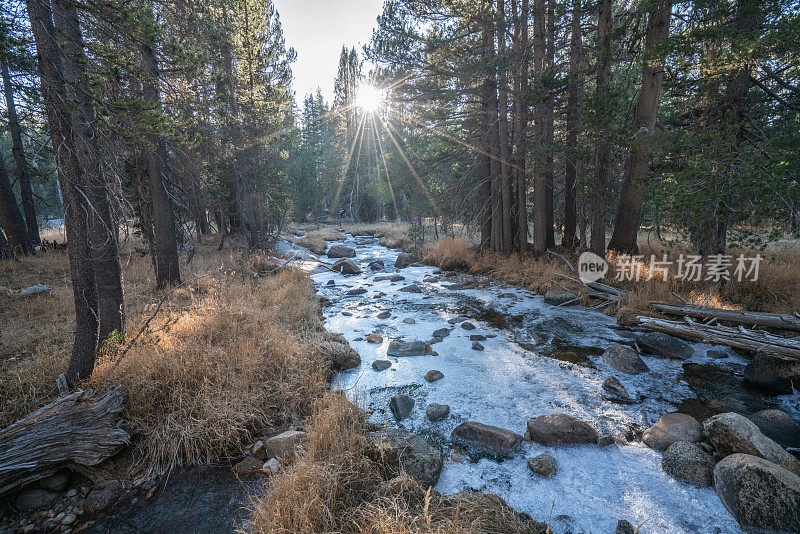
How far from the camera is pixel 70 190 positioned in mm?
3732

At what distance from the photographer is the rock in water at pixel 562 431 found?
383cm

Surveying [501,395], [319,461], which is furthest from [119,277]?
[501,395]

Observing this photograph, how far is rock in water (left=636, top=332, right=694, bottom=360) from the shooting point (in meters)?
5.80

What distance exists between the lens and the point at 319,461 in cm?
310

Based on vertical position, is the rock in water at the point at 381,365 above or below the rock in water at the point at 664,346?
below

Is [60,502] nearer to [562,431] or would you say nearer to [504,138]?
[562,431]

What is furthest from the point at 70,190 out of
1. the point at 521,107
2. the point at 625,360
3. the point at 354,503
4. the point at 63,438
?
the point at 521,107

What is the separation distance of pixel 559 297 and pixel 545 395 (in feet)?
15.2

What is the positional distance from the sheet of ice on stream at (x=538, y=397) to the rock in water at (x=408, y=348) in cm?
17

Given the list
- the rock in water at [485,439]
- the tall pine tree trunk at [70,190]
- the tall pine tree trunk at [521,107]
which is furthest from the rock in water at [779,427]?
the tall pine tree trunk at [70,190]

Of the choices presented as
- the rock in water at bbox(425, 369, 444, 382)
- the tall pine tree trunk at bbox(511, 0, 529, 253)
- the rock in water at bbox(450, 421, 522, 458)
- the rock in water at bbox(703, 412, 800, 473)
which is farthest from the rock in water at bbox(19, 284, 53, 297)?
the tall pine tree trunk at bbox(511, 0, 529, 253)

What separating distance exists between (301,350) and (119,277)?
9.23ft

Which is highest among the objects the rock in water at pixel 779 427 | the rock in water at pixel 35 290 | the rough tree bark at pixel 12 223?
the rough tree bark at pixel 12 223

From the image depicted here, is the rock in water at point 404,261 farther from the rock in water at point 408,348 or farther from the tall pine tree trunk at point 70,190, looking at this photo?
the tall pine tree trunk at point 70,190
